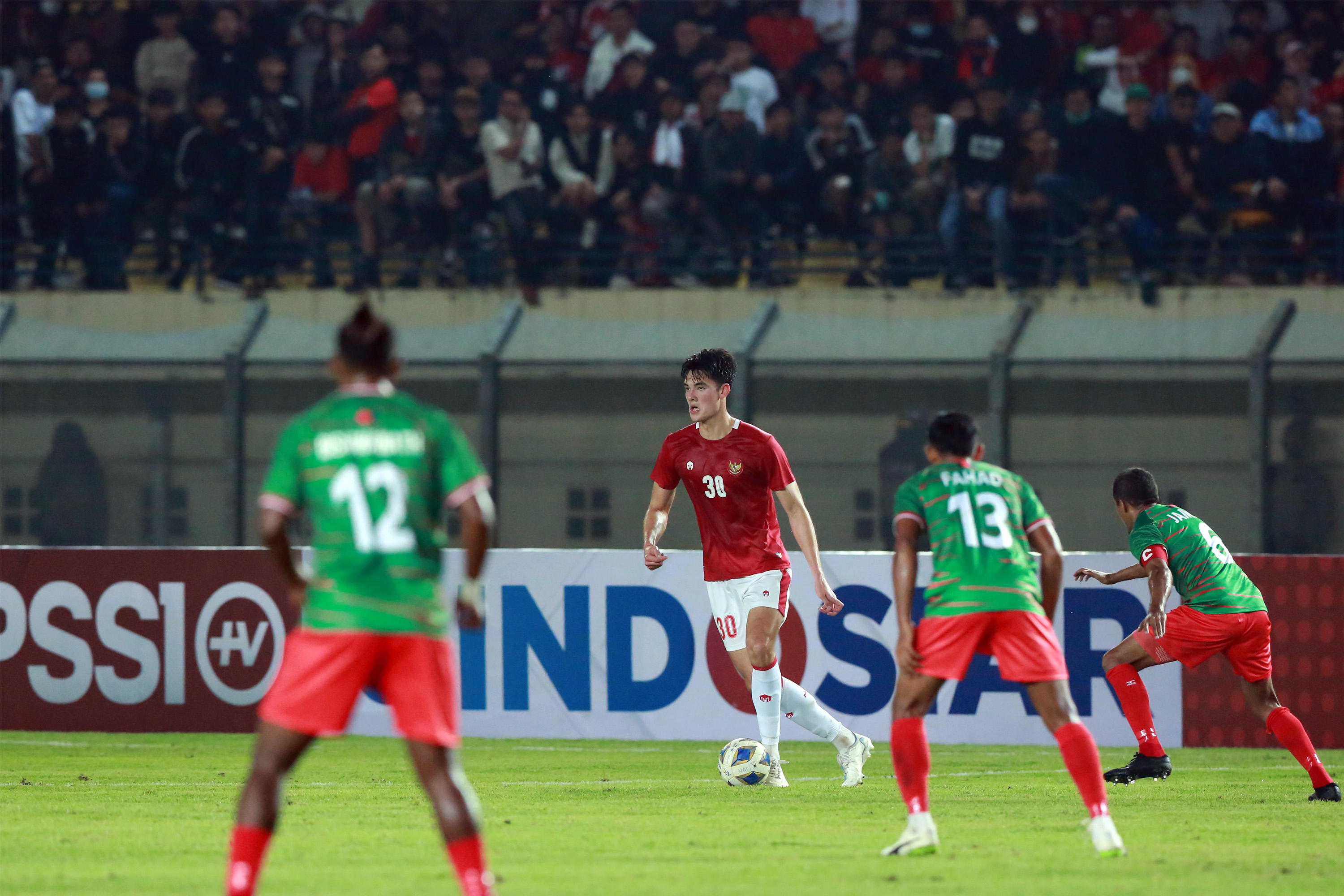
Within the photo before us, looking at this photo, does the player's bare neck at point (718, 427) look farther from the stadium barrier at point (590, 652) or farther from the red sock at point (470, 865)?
the red sock at point (470, 865)

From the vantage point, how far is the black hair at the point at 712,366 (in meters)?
8.79

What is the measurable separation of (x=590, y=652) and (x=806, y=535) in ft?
10.8

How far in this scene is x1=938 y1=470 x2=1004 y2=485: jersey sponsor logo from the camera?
20.9 ft

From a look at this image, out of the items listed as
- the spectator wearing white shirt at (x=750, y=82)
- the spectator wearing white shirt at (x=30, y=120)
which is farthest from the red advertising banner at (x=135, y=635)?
the spectator wearing white shirt at (x=750, y=82)

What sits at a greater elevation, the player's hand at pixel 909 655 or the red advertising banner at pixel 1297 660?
the player's hand at pixel 909 655

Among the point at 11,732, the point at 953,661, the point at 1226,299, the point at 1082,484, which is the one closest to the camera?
the point at 953,661

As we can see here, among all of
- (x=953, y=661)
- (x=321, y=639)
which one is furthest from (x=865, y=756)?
(x=321, y=639)

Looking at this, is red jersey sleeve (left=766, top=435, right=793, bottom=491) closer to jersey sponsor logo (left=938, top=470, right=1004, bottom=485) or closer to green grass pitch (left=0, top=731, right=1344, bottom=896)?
green grass pitch (left=0, top=731, right=1344, bottom=896)

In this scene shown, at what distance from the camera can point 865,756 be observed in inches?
362

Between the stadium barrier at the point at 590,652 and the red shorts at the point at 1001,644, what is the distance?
4996mm

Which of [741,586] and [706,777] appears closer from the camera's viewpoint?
[741,586]

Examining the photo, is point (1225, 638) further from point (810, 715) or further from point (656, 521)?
point (656, 521)

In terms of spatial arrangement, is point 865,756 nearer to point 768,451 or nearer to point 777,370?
point 768,451

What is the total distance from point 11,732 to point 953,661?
8.04 meters
